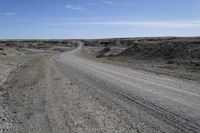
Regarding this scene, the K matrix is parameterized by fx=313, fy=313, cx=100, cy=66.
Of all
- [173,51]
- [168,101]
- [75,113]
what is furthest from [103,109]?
[173,51]

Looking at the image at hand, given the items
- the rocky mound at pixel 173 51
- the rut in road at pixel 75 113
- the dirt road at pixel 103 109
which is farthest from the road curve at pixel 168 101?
the rocky mound at pixel 173 51

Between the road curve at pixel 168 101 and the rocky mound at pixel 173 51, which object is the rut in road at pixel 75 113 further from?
the rocky mound at pixel 173 51

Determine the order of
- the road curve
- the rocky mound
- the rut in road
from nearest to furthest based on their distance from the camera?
1. the rut in road
2. the road curve
3. the rocky mound

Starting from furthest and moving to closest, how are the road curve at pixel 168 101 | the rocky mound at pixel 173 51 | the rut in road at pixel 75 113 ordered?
the rocky mound at pixel 173 51 < the road curve at pixel 168 101 < the rut in road at pixel 75 113

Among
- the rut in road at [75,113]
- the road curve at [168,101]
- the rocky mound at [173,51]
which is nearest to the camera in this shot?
the rut in road at [75,113]

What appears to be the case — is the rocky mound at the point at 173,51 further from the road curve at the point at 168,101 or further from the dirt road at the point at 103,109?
the dirt road at the point at 103,109

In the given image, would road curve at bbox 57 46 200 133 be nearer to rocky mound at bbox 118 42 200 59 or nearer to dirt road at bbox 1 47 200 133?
dirt road at bbox 1 47 200 133

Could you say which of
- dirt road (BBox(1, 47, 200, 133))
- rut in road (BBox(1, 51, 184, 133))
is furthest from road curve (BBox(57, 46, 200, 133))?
rut in road (BBox(1, 51, 184, 133))

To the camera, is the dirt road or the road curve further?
the road curve

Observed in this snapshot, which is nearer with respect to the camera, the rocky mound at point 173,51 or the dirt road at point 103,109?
the dirt road at point 103,109

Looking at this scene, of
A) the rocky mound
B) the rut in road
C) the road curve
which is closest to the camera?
the rut in road

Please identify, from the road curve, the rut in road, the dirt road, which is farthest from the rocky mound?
the rut in road

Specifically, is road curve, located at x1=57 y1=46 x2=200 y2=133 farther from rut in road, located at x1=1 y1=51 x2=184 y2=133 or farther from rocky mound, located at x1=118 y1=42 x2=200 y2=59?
rocky mound, located at x1=118 y1=42 x2=200 y2=59

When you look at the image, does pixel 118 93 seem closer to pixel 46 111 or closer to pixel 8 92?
pixel 46 111
